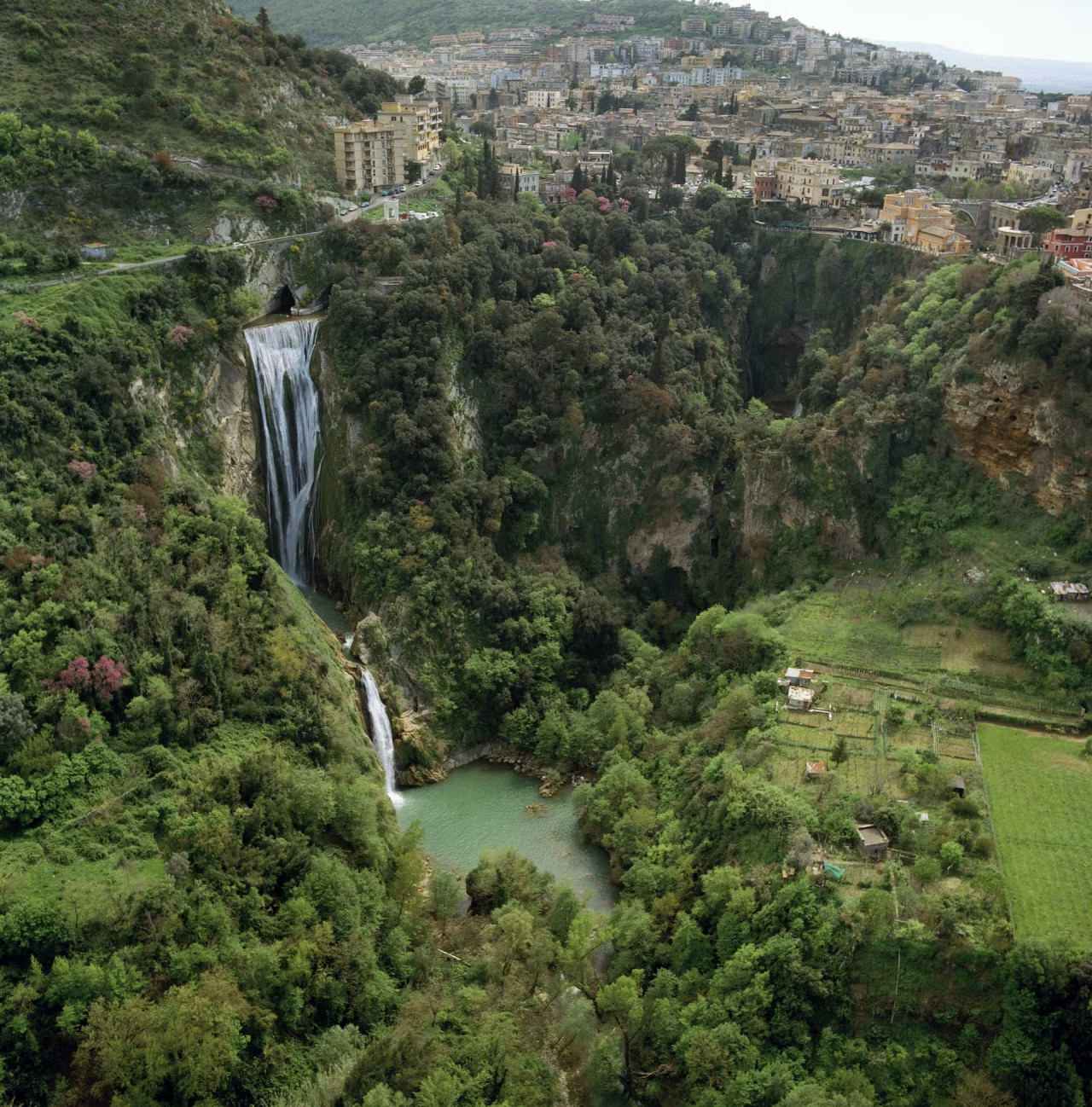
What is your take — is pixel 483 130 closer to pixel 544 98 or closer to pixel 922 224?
pixel 544 98

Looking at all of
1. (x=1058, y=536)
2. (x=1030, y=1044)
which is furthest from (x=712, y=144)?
(x=1030, y=1044)

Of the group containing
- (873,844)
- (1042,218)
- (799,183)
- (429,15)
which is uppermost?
(429,15)

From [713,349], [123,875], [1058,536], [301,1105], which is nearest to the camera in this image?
[301,1105]

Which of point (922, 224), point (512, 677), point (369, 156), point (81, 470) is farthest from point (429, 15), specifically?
point (81, 470)

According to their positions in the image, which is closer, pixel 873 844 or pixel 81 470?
pixel 873 844

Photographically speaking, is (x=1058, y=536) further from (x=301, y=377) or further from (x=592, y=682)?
(x=301, y=377)

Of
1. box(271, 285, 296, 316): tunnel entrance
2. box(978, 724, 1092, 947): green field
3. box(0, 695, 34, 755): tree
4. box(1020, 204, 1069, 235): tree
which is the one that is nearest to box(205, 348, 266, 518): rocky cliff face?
box(271, 285, 296, 316): tunnel entrance

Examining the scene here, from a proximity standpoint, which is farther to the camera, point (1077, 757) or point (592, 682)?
point (592, 682)

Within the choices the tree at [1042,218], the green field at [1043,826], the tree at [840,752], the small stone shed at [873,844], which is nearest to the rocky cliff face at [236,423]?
the tree at [840,752]
